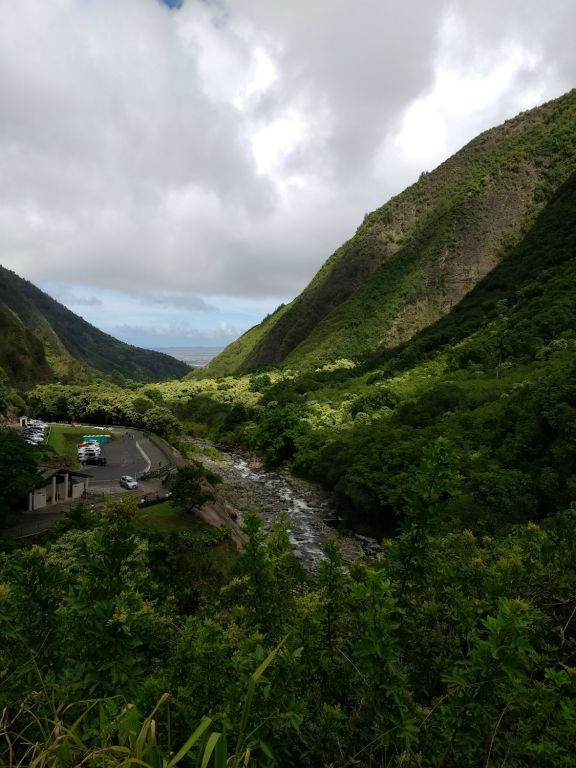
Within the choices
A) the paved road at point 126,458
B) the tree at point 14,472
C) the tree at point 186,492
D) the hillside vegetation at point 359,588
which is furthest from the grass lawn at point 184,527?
the paved road at point 126,458

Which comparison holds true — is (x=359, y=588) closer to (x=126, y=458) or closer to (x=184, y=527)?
(x=184, y=527)

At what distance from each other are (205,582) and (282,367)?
3111 inches

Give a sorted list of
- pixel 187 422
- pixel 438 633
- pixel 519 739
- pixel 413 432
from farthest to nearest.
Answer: pixel 187 422, pixel 413 432, pixel 438 633, pixel 519 739

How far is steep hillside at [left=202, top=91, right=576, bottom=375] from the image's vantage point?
90.9 metres

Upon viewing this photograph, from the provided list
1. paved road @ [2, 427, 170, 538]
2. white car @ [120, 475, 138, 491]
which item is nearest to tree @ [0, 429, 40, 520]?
paved road @ [2, 427, 170, 538]

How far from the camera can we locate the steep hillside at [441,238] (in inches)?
3578

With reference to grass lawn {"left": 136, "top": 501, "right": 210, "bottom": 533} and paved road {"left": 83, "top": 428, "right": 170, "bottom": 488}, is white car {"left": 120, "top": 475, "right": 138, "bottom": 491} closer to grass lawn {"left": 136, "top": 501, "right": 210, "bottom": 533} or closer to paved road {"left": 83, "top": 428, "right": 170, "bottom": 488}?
paved road {"left": 83, "top": 428, "right": 170, "bottom": 488}

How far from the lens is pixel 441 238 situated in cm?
9938

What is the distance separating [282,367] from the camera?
9706cm

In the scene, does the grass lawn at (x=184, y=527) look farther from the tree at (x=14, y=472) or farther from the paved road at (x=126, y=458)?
the paved road at (x=126, y=458)

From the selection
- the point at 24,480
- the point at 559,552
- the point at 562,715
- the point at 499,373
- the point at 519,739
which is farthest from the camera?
the point at 499,373

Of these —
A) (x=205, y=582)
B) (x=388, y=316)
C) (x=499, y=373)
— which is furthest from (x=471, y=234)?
(x=205, y=582)

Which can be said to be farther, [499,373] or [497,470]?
[499,373]

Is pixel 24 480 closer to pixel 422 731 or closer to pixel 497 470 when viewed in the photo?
pixel 422 731
